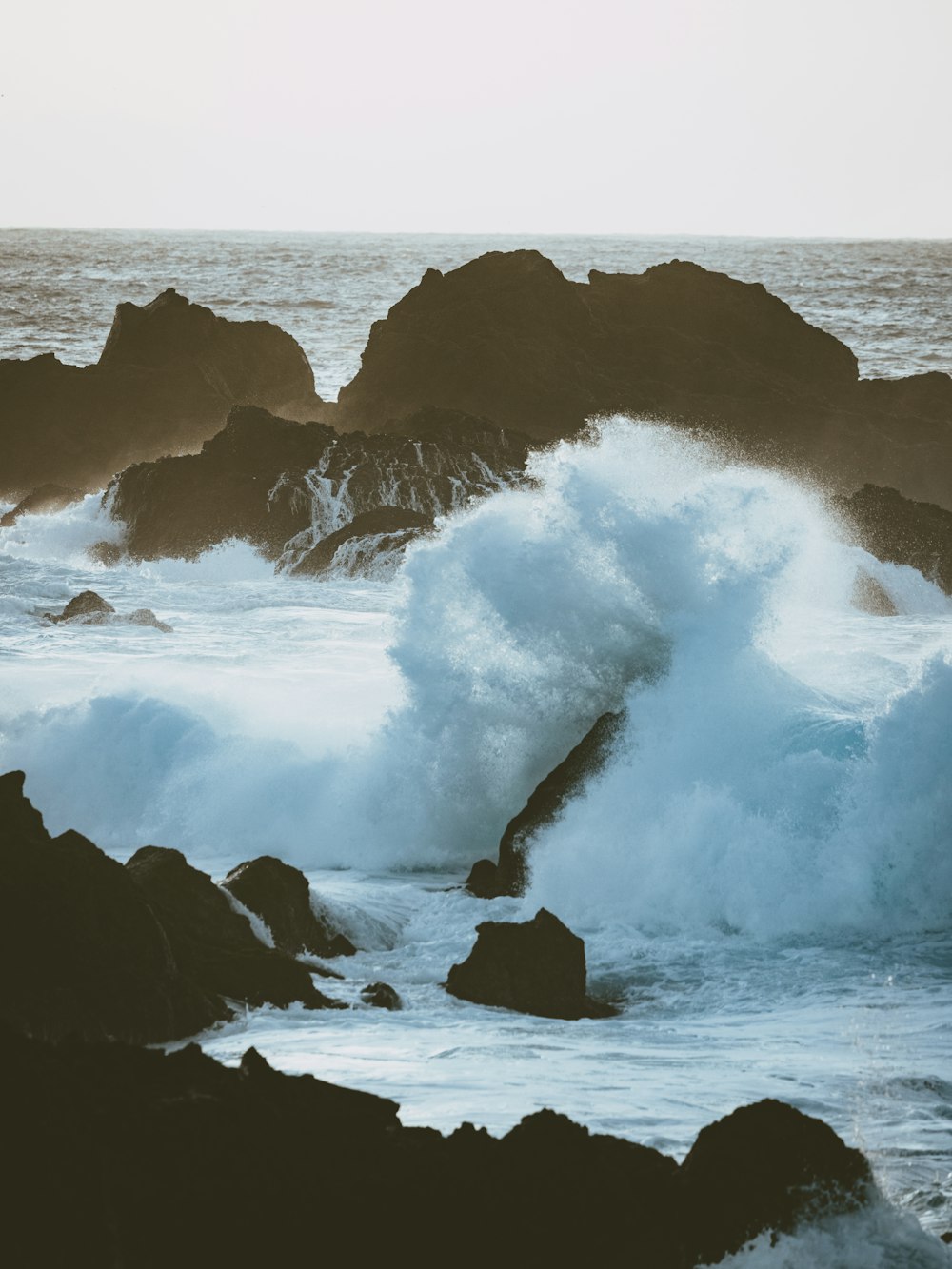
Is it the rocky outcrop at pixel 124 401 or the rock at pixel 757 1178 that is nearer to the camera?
the rock at pixel 757 1178

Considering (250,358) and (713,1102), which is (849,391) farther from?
(713,1102)

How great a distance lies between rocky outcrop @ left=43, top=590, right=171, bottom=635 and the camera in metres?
22.8

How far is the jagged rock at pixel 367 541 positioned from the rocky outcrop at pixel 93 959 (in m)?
17.1

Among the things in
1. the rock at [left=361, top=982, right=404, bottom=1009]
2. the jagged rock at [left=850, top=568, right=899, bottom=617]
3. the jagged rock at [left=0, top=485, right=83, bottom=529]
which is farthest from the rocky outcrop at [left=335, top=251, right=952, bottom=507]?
the rock at [left=361, top=982, right=404, bottom=1009]

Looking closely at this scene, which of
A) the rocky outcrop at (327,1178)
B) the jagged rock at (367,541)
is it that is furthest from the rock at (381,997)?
the jagged rock at (367,541)

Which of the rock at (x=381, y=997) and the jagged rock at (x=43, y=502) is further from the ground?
the jagged rock at (x=43, y=502)

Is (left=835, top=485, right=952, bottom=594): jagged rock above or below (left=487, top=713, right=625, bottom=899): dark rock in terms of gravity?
above

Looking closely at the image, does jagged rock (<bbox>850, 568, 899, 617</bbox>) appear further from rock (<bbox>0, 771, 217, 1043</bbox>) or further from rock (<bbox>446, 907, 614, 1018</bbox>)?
rock (<bbox>0, 771, 217, 1043</bbox>)

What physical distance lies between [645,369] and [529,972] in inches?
1089

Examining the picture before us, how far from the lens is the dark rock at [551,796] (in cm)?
1347

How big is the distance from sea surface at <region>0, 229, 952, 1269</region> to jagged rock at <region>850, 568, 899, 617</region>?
43.8 inches

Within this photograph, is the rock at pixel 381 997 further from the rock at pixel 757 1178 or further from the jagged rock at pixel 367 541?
the jagged rock at pixel 367 541

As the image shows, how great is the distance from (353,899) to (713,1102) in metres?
4.72

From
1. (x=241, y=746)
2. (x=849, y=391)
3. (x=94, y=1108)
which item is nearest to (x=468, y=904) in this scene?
(x=241, y=746)
